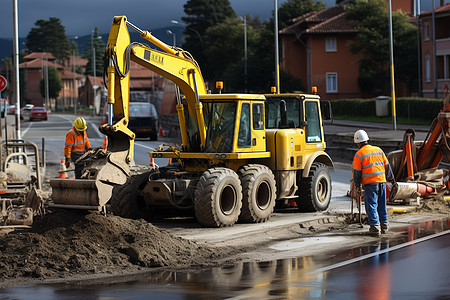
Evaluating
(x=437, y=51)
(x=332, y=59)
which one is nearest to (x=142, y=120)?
(x=437, y=51)

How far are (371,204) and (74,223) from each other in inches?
204

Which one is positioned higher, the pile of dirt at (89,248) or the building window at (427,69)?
the building window at (427,69)

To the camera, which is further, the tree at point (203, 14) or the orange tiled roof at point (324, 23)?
the tree at point (203, 14)

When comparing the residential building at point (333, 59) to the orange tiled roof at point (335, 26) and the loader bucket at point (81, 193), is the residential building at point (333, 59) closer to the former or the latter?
the orange tiled roof at point (335, 26)

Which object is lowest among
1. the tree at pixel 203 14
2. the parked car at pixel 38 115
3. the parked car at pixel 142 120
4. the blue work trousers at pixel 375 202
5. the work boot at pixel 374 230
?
the work boot at pixel 374 230

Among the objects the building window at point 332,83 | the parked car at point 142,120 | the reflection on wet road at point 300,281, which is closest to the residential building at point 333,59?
the building window at point 332,83

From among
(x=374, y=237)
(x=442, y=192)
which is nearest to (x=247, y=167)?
(x=374, y=237)

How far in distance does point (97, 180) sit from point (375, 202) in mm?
4963

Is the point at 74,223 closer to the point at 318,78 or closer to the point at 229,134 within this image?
the point at 229,134

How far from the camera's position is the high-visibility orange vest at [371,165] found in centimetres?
1443

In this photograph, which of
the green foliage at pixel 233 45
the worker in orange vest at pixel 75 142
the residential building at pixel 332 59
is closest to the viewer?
the worker in orange vest at pixel 75 142

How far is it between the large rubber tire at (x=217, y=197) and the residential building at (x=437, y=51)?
46.7 meters

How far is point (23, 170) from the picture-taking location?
21.4 meters

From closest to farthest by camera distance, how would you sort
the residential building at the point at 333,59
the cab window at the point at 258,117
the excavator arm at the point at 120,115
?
the excavator arm at the point at 120,115
the cab window at the point at 258,117
the residential building at the point at 333,59
